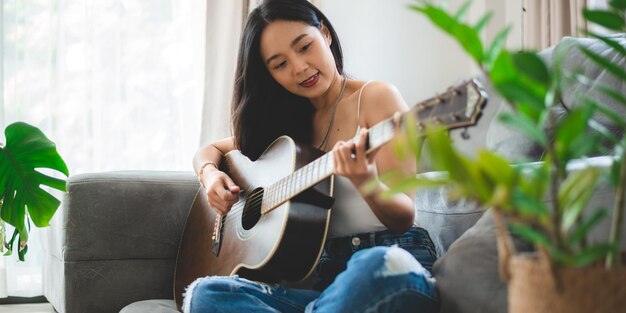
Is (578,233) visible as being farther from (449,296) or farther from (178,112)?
(178,112)

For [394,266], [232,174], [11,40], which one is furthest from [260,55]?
[11,40]

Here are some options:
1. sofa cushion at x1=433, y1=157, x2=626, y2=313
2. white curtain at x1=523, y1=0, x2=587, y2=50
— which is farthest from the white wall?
sofa cushion at x1=433, y1=157, x2=626, y2=313

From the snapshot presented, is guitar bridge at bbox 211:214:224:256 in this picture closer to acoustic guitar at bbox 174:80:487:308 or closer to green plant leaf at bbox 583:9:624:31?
acoustic guitar at bbox 174:80:487:308

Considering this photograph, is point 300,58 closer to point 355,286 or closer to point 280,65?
point 280,65

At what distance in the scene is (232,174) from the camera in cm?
168

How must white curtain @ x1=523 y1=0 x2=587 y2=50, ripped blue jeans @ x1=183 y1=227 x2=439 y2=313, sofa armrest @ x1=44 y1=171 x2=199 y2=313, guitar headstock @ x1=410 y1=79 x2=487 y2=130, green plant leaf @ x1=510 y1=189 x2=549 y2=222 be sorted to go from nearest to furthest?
1. green plant leaf @ x1=510 y1=189 x2=549 y2=222
2. guitar headstock @ x1=410 y1=79 x2=487 y2=130
3. ripped blue jeans @ x1=183 y1=227 x2=439 y2=313
4. sofa armrest @ x1=44 y1=171 x2=199 y2=313
5. white curtain @ x1=523 y1=0 x2=587 y2=50

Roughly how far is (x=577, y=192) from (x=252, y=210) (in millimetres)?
1010

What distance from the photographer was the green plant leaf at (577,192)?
0.53m

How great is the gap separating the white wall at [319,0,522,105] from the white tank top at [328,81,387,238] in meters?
1.69

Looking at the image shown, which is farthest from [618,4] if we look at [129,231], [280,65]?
[129,231]

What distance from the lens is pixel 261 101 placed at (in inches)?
65.1

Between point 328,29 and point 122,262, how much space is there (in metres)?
0.77

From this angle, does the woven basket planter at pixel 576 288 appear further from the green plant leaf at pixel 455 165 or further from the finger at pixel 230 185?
the finger at pixel 230 185

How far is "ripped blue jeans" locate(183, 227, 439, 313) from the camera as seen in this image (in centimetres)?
93
